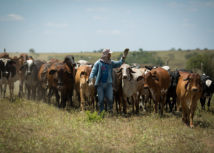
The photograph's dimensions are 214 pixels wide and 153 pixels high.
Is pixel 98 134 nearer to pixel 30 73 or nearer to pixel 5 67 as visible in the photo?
pixel 30 73

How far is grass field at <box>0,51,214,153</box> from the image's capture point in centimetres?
573

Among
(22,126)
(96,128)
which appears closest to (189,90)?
(96,128)

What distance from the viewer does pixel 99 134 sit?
6.64 meters

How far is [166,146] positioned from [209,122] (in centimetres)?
354

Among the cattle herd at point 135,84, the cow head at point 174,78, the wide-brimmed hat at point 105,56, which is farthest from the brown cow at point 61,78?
the cow head at point 174,78

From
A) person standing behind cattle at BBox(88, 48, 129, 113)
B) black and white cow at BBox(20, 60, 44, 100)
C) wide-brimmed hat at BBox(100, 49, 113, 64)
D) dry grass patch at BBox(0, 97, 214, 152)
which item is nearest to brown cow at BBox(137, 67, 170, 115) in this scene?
dry grass patch at BBox(0, 97, 214, 152)

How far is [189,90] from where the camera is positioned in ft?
24.4

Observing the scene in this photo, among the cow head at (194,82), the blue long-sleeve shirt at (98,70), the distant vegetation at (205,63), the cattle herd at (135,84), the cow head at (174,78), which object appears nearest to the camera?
the cow head at (194,82)

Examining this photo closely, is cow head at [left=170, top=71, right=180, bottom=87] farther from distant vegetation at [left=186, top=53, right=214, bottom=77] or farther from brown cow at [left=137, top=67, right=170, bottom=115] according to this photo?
distant vegetation at [left=186, top=53, right=214, bottom=77]

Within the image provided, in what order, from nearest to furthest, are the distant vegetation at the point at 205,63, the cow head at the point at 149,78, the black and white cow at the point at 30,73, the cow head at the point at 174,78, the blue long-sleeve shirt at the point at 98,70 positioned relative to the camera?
the blue long-sleeve shirt at the point at 98,70 → the cow head at the point at 149,78 → the cow head at the point at 174,78 → the black and white cow at the point at 30,73 → the distant vegetation at the point at 205,63

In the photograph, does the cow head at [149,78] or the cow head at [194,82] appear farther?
the cow head at [149,78]

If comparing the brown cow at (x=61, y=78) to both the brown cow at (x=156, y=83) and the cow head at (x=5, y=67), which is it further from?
the brown cow at (x=156, y=83)

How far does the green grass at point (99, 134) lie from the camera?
5727 millimetres

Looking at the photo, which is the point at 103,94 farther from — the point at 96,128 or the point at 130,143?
the point at 130,143
